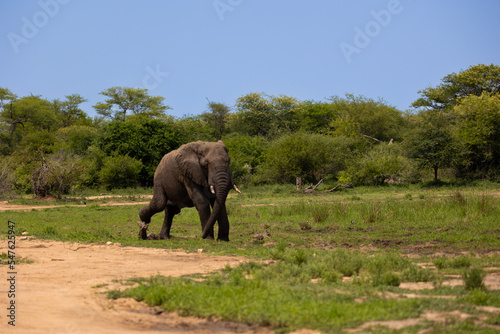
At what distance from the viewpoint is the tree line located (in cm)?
3809

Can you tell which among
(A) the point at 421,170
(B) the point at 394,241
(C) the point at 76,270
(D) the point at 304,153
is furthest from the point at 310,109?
(C) the point at 76,270

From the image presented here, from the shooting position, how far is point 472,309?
577 centimetres

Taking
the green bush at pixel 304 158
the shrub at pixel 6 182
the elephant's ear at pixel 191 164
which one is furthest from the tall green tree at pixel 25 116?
the elephant's ear at pixel 191 164

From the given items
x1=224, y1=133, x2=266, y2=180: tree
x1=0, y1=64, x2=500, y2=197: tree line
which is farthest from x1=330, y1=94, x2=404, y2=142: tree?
x1=224, y1=133, x2=266, y2=180: tree

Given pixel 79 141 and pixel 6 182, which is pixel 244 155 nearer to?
pixel 79 141

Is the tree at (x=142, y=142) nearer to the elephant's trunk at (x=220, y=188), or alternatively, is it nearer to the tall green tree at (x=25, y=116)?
the tall green tree at (x=25, y=116)

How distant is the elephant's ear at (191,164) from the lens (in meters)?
13.8

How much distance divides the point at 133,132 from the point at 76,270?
3908cm

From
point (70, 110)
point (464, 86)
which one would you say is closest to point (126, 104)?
point (70, 110)

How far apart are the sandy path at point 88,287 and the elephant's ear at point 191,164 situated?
2.43m

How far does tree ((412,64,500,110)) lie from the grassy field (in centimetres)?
4193

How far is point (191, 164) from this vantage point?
45.7 feet

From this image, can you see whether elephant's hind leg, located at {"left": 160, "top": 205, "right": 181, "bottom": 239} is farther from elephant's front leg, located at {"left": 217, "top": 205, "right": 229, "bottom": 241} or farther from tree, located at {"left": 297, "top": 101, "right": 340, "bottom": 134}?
tree, located at {"left": 297, "top": 101, "right": 340, "bottom": 134}

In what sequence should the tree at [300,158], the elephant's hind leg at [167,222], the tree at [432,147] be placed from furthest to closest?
the tree at [300,158] < the tree at [432,147] < the elephant's hind leg at [167,222]
